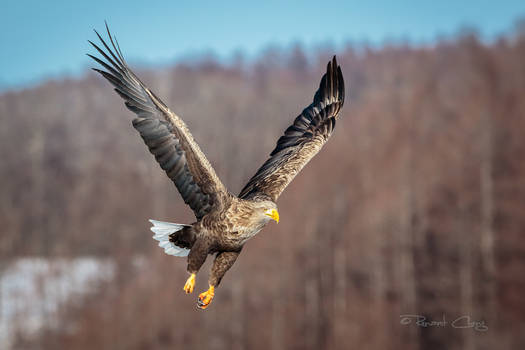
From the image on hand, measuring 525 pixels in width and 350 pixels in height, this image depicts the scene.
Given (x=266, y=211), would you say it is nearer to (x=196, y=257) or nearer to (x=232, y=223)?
(x=232, y=223)

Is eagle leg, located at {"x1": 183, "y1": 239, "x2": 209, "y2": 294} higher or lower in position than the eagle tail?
lower

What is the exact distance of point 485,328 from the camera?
20.7 metres

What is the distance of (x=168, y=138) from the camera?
603cm

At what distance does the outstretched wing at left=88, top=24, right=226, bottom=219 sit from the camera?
19.2ft

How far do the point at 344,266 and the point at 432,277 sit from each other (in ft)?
12.6

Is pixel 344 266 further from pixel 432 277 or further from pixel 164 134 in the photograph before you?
pixel 164 134

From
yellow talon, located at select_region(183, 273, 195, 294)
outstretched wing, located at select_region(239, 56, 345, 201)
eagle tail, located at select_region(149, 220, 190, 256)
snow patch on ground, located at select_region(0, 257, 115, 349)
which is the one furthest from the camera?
snow patch on ground, located at select_region(0, 257, 115, 349)

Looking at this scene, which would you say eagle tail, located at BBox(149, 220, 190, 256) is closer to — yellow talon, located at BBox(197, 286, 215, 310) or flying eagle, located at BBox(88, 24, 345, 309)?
flying eagle, located at BBox(88, 24, 345, 309)

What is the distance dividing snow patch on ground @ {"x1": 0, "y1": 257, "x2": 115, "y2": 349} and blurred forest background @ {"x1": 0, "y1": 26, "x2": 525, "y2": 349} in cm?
22

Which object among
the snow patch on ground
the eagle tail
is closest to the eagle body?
the eagle tail

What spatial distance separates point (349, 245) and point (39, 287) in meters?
16.2

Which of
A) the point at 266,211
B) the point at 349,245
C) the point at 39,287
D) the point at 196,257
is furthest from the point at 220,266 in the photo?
the point at 39,287

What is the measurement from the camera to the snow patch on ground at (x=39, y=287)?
2968 centimetres

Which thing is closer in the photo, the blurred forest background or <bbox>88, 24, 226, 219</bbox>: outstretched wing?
<bbox>88, 24, 226, 219</bbox>: outstretched wing
